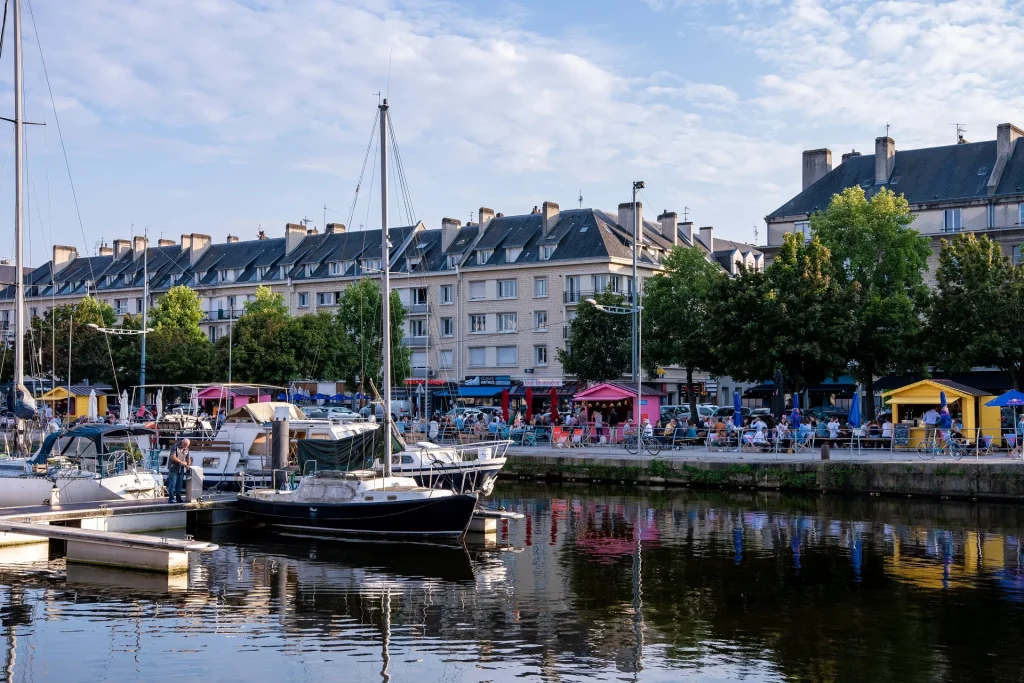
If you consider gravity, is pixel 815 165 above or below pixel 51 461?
above

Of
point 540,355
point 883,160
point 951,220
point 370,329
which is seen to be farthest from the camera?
point 540,355

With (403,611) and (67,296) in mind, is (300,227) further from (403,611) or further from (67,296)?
(403,611)

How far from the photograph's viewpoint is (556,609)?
735 inches

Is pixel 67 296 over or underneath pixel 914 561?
over

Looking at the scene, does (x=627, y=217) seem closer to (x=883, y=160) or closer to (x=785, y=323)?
(x=883, y=160)

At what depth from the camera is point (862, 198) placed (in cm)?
5475

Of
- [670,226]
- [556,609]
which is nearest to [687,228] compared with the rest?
[670,226]

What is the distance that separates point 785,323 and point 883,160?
86.2ft

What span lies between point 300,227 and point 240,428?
5940 cm

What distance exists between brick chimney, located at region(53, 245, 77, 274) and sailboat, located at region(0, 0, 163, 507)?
7786 cm

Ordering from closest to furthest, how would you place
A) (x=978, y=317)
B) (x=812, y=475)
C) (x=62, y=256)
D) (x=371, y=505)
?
(x=371, y=505) < (x=812, y=475) < (x=978, y=317) < (x=62, y=256)

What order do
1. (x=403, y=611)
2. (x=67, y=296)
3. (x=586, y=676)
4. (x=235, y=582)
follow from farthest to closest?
(x=67, y=296), (x=235, y=582), (x=403, y=611), (x=586, y=676)

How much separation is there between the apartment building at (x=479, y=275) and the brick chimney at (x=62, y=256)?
1795cm

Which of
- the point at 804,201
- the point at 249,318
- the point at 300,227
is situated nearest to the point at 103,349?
the point at 249,318
